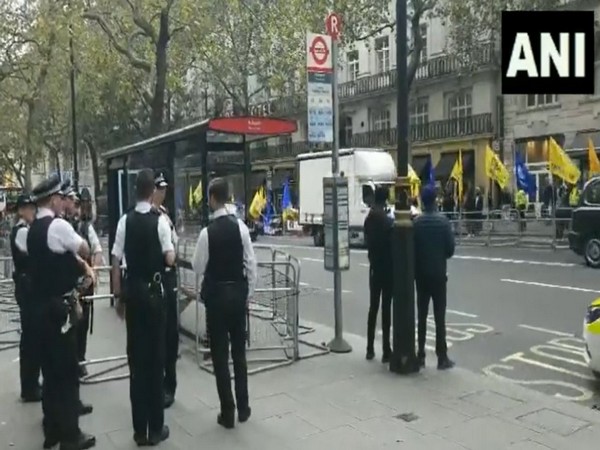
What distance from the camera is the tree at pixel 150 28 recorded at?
16.2 m

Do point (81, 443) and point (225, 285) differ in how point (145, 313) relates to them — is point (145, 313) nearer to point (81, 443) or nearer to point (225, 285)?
point (225, 285)

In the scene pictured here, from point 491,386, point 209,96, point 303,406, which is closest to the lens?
point 303,406

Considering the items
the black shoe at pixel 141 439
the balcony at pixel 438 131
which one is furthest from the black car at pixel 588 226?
the balcony at pixel 438 131

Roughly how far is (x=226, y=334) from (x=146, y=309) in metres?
0.70

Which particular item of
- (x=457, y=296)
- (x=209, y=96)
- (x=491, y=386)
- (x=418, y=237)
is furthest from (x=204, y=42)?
(x=209, y=96)

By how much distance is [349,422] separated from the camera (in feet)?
18.8

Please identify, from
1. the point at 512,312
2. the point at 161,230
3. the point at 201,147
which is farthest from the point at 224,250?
the point at 512,312

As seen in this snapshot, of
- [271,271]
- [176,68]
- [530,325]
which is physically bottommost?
[530,325]

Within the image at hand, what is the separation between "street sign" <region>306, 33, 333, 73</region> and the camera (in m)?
7.88

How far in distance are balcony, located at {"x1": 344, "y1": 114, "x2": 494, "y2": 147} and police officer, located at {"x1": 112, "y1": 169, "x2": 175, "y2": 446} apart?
31.0 m

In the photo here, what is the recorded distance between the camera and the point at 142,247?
209 inches

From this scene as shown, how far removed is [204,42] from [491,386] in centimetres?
1573

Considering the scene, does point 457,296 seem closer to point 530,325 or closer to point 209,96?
point 530,325

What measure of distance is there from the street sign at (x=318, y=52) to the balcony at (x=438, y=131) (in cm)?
2782
